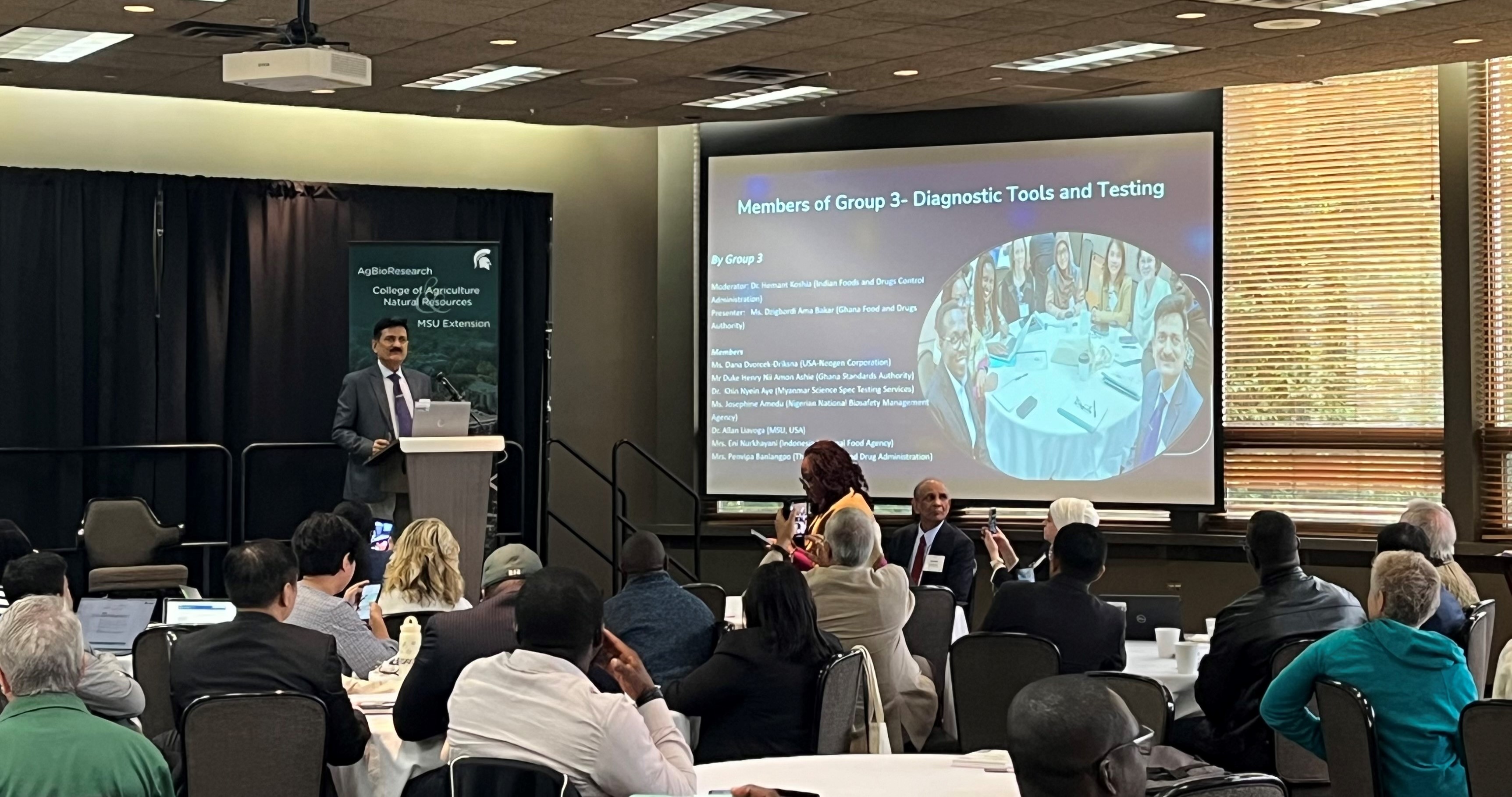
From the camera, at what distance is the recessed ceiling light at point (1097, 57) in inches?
344

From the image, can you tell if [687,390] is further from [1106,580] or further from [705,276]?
[1106,580]

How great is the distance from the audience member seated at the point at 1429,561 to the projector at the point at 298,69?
4097 mm

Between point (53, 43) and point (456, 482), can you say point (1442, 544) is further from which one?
point (53, 43)

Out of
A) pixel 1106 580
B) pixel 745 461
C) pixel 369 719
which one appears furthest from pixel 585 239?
pixel 369 719

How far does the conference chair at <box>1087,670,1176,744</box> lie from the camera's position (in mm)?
4703

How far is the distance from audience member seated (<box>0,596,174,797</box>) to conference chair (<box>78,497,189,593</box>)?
6.24 metres

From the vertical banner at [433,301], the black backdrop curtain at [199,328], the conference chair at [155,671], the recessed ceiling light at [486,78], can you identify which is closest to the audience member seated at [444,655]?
the conference chair at [155,671]

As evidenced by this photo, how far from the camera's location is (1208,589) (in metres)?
10.2

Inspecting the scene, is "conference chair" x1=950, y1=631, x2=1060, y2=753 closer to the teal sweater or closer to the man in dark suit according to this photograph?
the teal sweater

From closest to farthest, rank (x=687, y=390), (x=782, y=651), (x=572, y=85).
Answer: (x=782, y=651)
(x=572, y=85)
(x=687, y=390)

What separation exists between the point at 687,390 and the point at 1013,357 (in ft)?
8.43

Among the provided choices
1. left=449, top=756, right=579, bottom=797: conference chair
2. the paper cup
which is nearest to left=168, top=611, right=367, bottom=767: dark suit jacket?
left=449, top=756, right=579, bottom=797: conference chair

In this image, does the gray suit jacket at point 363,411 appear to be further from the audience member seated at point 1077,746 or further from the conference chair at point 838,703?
the audience member seated at point 1077,746

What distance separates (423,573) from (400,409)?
4.33 m
